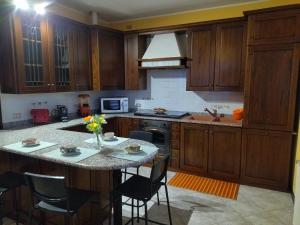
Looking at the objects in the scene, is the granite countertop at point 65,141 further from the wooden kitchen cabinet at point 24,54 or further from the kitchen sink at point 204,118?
the kitchen sink at point 204,118

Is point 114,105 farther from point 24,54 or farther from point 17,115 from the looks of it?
point 24,54

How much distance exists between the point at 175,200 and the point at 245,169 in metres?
1.12

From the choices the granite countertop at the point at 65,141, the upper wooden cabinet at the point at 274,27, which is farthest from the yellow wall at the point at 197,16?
the granite countertop at the point at 65,141

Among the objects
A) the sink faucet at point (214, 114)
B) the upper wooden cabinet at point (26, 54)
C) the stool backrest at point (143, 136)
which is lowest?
the stool backrest at point (143, 136)

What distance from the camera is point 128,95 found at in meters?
4.64

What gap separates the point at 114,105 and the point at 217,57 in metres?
2.00

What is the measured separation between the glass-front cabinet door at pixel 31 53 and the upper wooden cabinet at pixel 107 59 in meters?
0.88

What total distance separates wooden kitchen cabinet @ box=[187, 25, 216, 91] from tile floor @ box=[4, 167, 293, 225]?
1650 millimetres

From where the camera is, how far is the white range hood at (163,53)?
368cm

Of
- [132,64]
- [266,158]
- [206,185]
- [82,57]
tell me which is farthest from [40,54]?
[266,158]

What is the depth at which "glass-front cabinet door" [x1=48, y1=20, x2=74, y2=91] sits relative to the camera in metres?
3.13

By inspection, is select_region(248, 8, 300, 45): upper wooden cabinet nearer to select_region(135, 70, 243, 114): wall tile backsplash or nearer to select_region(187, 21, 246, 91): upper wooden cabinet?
select_region(187, 21, 246, 91): upper wooden cabinet

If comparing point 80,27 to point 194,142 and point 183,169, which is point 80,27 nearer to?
point 194,142

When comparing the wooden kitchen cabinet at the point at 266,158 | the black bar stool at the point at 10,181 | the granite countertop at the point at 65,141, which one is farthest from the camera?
the wooden kitchen cabinet at the point at 266,158
